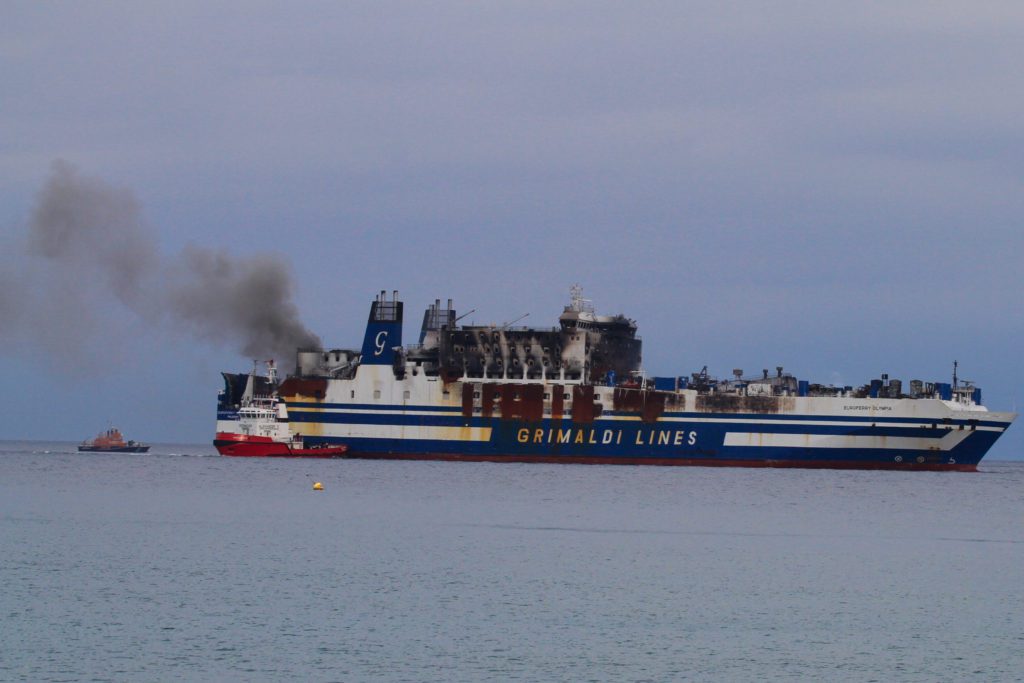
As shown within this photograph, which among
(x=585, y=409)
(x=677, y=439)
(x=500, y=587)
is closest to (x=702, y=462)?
(x=677, y=439)

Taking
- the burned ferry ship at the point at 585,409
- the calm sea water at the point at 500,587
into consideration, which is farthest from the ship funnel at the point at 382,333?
the calm sea water at the point at 500,587

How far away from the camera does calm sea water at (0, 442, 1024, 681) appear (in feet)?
95.0

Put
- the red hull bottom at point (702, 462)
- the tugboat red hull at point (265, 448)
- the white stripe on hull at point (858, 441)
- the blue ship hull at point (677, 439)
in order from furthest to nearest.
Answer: the tugboat red hull at point (265, 448), the red hull bottom at point (702, 462), the blue ship hull at point (677, 439), the white stripe on hull at point (858, 441)

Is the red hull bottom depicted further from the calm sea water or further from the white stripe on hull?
the calm sea water

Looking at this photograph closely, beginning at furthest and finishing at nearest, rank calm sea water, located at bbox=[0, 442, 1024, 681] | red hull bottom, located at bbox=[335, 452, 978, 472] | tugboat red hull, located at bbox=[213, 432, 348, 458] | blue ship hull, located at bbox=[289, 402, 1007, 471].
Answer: tugboat red hull, located at bbox=[213, 432, 348, 458] → red hull bottom, located at bbox=[335, 452, 978, 472] → blue ship hull, located at bbox=[289, 402, 1007, 471] → calm sea water, located at bbox=[0, 442, 1024, 681]

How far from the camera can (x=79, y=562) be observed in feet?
136

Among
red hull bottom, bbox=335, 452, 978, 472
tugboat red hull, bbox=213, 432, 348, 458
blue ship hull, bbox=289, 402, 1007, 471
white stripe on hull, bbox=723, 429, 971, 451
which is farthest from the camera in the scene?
tugboat red hull, bbox=213, 432, 348, 458

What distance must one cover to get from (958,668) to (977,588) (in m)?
11.8

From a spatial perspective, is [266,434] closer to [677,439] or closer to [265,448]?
[265,448]

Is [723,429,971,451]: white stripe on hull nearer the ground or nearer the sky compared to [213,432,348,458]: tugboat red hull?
nearer the sky

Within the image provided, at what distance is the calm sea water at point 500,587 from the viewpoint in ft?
95.0

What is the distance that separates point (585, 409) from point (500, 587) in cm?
5225

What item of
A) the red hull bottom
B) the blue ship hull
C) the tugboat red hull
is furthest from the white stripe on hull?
the tugboat red hull

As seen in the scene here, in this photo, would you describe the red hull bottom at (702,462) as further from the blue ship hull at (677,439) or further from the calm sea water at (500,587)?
the calm sea water at (500,587)
